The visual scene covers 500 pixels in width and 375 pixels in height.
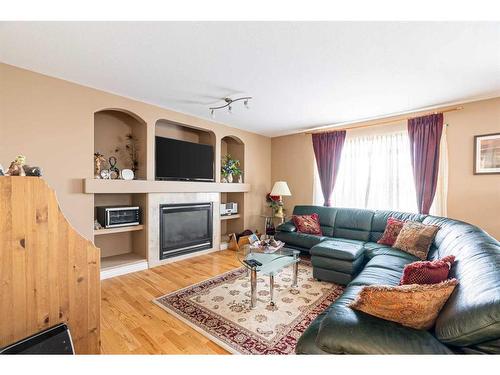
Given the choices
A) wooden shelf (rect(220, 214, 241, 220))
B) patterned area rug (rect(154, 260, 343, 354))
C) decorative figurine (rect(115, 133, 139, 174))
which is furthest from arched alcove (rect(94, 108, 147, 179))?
patterned area rug (rect(154, 260, 343, 354))

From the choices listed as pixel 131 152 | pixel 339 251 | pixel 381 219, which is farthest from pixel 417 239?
pixel 131 152

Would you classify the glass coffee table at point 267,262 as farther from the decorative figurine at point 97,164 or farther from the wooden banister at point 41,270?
the decorative figurine at point 97,164

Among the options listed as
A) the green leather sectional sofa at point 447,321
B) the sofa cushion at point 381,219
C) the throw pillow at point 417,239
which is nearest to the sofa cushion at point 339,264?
the green leather sectional sofa at point 447,321

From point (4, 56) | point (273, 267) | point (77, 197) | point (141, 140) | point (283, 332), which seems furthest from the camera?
point (141, 140)

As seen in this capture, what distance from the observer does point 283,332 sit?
1.92 m

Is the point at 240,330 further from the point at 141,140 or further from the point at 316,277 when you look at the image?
the point at 141,140

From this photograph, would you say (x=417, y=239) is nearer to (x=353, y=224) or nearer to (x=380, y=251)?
(x=380, y=251)

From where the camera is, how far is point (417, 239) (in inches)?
112

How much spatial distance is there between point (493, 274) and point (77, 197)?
12.2 ft

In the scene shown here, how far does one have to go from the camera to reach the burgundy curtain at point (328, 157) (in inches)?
175

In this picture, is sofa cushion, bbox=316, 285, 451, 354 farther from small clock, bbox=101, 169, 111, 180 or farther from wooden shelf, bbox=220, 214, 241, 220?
wooden shelf, bbox=220, 214, 241, 220

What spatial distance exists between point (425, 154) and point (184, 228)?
3942 mm

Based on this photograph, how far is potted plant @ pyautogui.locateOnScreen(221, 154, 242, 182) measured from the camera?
4668 millimetres
